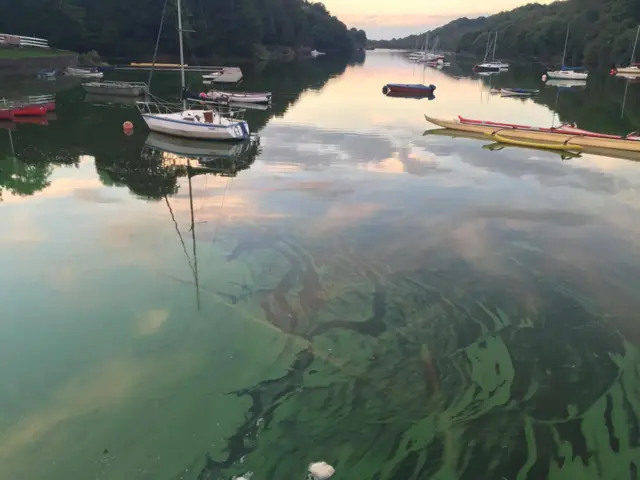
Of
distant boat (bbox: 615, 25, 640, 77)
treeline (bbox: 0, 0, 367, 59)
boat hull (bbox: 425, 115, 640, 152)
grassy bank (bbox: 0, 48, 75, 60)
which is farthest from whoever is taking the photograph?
distant boat (bbox: 615, 25, 640, 77)

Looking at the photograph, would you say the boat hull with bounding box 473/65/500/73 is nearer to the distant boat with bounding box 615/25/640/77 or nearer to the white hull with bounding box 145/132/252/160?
the distant boat with bounding box 615/25/640/77

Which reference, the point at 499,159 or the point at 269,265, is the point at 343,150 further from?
the point at 269,265

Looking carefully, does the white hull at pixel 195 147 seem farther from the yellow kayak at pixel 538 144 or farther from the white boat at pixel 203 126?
the yellow kayak at pixel 538 144

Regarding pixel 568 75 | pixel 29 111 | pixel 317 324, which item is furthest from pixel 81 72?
pixel 568 75

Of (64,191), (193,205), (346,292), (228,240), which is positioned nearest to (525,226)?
(346,292)

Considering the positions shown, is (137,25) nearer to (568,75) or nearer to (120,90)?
(120,90)

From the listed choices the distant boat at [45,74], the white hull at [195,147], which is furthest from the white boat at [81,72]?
the white hull at [195,147]

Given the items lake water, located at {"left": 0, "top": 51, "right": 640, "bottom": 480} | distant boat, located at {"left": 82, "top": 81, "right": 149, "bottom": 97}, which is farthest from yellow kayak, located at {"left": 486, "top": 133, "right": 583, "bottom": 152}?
distant boat, located at {"left": 82, "top": 81, "right": 149, "bottom": 97}
